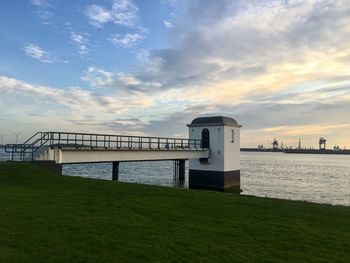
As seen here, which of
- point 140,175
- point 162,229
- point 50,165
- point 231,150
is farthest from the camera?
point 140,175

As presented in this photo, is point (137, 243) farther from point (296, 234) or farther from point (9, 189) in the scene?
point (9, 189)

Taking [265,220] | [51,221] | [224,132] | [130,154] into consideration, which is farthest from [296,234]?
[224,132]

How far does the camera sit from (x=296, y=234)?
8023 mm

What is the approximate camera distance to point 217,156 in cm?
3725

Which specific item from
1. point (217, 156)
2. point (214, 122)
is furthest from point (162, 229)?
point (214, 122)

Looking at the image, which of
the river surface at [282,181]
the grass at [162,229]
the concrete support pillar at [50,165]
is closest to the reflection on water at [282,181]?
the river surface at [282,181]

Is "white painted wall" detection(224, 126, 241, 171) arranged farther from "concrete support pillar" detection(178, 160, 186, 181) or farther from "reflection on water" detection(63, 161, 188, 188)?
"concrete support pillar" detection(178, 160, 186, 181)

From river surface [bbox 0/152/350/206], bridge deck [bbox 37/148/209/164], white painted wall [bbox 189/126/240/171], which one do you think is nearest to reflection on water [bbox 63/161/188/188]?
river surface [bbox 0/152/350/206]

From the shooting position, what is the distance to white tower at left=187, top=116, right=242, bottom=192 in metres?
36.7

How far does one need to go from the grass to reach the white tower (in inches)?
943

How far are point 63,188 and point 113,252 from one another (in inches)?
337

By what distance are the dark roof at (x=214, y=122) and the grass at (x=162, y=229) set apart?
2433 centimetres

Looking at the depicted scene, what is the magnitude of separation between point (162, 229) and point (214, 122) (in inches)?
1181

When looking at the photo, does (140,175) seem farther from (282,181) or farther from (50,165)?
(50,165)
